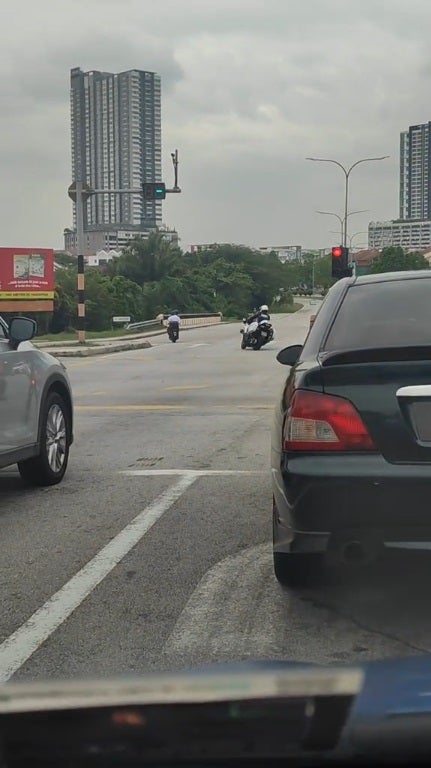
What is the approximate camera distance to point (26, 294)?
142 feet

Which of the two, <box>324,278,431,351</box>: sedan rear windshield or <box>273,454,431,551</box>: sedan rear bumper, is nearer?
<box>273,454,431,551</box>: sedan rear bumper

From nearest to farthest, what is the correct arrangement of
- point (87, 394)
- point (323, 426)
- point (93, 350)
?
point (323, 426)
point (87, 394)
point (93, 350)

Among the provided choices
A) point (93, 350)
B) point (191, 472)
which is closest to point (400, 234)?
point (93, 350)

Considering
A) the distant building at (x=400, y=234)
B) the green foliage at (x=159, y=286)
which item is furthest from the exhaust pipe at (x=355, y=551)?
the distant building at (x=400, y=234)

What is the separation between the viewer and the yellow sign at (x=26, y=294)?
43.1m

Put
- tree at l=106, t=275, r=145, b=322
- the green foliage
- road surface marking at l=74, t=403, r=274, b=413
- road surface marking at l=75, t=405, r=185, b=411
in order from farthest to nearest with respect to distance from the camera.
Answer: tree at l=106, t=275, r=145, b=322 < the green foliage < road surface marking at l=75, t=405, r=185, b=411 < road surface marking at l=74, t=403, r=274, b=413

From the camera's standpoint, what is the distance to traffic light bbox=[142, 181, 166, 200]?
1236 inches

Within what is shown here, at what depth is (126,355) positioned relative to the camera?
2847 centimetres

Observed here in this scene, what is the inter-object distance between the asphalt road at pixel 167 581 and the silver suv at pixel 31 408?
252 millimetres

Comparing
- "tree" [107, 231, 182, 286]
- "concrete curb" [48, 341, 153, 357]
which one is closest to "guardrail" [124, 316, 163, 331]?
"concrete curb" [48, 341, 153, 357]

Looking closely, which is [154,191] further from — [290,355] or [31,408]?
[290,355]

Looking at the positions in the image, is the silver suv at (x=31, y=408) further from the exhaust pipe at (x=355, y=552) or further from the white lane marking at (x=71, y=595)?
the exhaust pipe at (x=355, y=552)

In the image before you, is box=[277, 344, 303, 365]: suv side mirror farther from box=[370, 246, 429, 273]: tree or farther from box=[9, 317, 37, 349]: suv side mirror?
box=[370, 246, 429, 273]: tree

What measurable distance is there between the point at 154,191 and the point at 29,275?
1340cm
